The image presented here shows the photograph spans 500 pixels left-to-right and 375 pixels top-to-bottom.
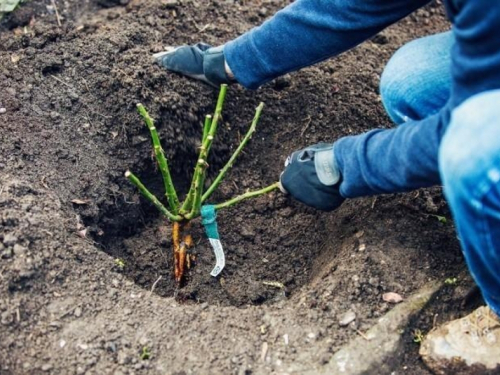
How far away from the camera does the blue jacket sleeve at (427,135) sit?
5.05 ft

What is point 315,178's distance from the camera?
2055 mm

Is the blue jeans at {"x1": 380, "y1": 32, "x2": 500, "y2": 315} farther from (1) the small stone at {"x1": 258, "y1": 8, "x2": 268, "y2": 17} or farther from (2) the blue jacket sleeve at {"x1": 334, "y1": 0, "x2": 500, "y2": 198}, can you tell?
(1) the small stone at {"x1": 258, "y1": 8, "x2": 268, "y2": 17}

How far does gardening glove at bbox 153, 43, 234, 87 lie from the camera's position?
2334mm

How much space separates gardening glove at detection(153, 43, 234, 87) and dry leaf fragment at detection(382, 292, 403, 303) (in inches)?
31.9

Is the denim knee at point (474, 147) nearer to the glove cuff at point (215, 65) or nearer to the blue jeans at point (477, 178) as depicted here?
the blue jeans at point (477, 178)

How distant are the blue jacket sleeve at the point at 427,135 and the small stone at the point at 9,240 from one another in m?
0.84

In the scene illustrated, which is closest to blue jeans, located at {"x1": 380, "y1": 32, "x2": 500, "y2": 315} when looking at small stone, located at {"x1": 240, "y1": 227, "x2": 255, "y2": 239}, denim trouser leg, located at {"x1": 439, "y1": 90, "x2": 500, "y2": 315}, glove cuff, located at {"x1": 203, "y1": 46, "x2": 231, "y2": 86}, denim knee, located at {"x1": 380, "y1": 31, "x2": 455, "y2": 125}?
denim trouser leg, located at {"x1": 439, "y1": 90, "x2": 500, "y2": 315}

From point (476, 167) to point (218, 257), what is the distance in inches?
37.0

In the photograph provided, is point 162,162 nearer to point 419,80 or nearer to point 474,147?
point 419,80

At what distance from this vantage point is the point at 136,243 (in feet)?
7.59

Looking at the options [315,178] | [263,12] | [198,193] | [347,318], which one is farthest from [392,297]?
[263,12]

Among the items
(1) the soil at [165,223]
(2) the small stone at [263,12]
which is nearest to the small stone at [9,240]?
(1) the soil at [165,223]

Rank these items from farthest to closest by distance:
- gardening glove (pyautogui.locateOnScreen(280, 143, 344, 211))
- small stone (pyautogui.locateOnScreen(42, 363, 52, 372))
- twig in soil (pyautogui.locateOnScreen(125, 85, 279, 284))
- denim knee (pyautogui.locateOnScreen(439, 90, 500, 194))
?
twig in soil (pyautogui.locateOnScreen(125, 85, 279, 284)), gardening glove (pyautogui.locateOnScreen(280, 143, 344, 211)), small stone (pyautogui.locateOnScreen(42, 363, 52, 372)), denim knee (pyautogui.locateOnScreen(439, 90, 500, 194))

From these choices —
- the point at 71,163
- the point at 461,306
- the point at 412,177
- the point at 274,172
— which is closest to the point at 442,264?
the point at 461,306
